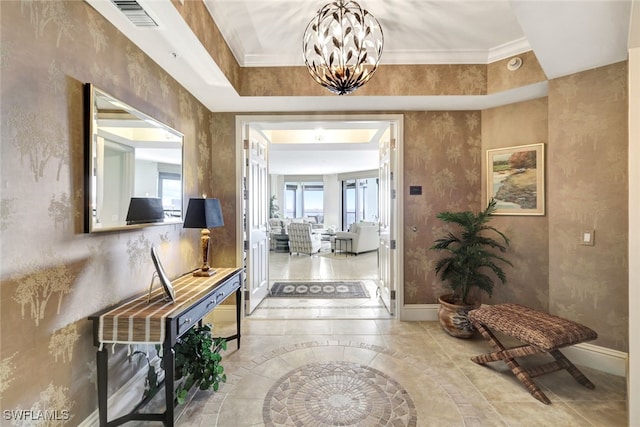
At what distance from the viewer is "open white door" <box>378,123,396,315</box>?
333cm

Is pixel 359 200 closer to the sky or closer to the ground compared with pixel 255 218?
closer to the sky

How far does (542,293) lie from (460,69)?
250 centimetres

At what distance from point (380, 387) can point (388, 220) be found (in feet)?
6.30

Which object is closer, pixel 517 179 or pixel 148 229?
pixel 148 229

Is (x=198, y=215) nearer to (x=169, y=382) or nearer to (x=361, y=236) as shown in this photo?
(x=169, y=382)

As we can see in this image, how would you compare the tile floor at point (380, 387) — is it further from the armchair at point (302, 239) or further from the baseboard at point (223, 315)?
the armchair at point (302, 239)

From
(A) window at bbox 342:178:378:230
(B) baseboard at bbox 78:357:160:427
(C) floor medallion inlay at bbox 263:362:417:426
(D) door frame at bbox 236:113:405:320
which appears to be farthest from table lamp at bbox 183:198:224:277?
(A) window at bbox 342:178:378:230

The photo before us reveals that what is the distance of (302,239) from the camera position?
7.72 metres

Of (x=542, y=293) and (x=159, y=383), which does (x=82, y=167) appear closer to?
(x=159, y=383)

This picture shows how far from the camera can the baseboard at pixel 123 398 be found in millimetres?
1561

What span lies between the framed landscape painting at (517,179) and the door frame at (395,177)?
101 cm

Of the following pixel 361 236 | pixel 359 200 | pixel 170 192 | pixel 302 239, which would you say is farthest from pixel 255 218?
pixel 359 200

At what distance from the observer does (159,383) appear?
198 cm

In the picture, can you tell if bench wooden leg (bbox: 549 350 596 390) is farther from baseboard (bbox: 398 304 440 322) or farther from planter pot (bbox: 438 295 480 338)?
baseboard (bbox: 398 304 440 322)
